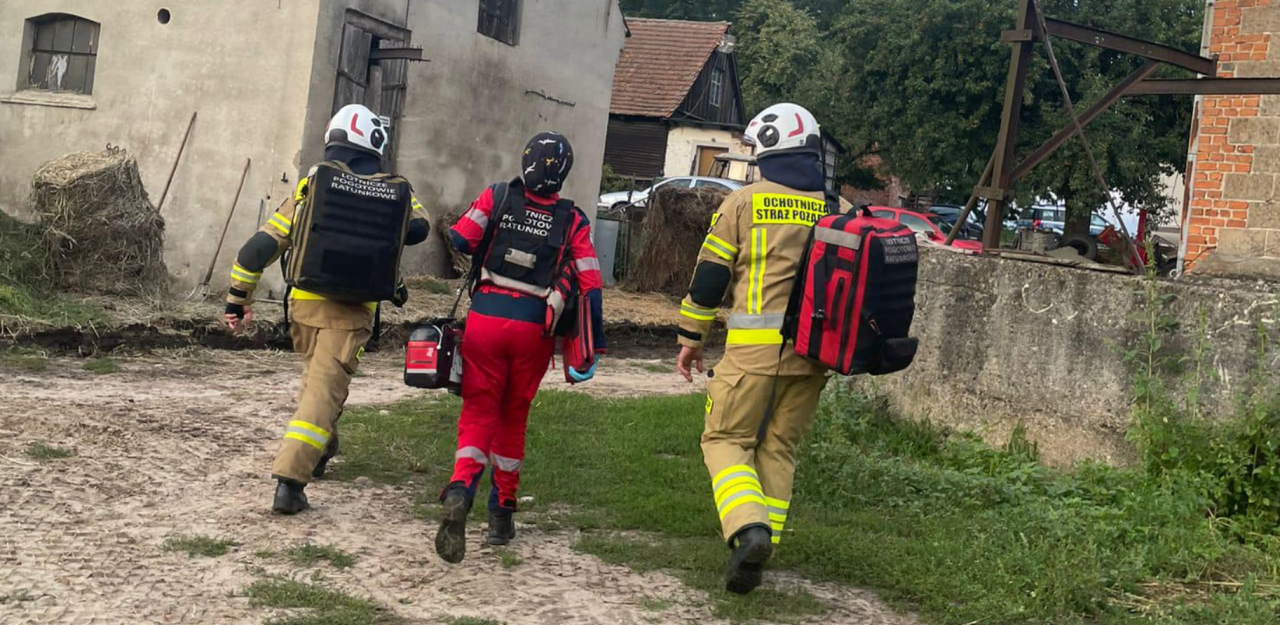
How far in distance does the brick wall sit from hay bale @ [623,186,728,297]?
9.91 m

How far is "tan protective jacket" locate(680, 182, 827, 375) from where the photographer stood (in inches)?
230

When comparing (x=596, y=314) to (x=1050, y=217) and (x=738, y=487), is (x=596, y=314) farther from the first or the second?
(x=1050, y=217)

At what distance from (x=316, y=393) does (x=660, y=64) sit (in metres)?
35.8

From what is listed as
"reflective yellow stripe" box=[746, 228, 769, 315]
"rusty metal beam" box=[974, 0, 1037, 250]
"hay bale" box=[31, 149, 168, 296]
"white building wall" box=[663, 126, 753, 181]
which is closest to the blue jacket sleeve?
"reflective yellow stripe" box=[746, 228, 769, 315]

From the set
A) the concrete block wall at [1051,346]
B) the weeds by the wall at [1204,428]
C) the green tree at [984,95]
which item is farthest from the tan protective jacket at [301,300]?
the green tree at [984,95]

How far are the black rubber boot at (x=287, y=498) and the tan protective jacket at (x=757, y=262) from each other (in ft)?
6.58

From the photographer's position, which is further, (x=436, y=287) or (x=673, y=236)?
(x=673, y=236)

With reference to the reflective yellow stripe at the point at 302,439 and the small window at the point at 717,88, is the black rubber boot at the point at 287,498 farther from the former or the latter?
the small window at the point at 717,88

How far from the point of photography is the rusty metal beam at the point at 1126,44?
9.57 m

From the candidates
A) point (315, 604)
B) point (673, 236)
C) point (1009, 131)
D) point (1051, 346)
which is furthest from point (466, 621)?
point (673, 236)

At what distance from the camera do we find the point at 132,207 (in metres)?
12.6

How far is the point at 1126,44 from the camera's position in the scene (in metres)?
9.96

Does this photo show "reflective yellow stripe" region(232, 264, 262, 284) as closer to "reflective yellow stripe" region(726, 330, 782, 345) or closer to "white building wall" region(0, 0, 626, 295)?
"reflective yellow stripe" region(726, 330, 782, 345)

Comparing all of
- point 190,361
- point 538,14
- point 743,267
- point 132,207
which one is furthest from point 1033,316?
point 538,14
